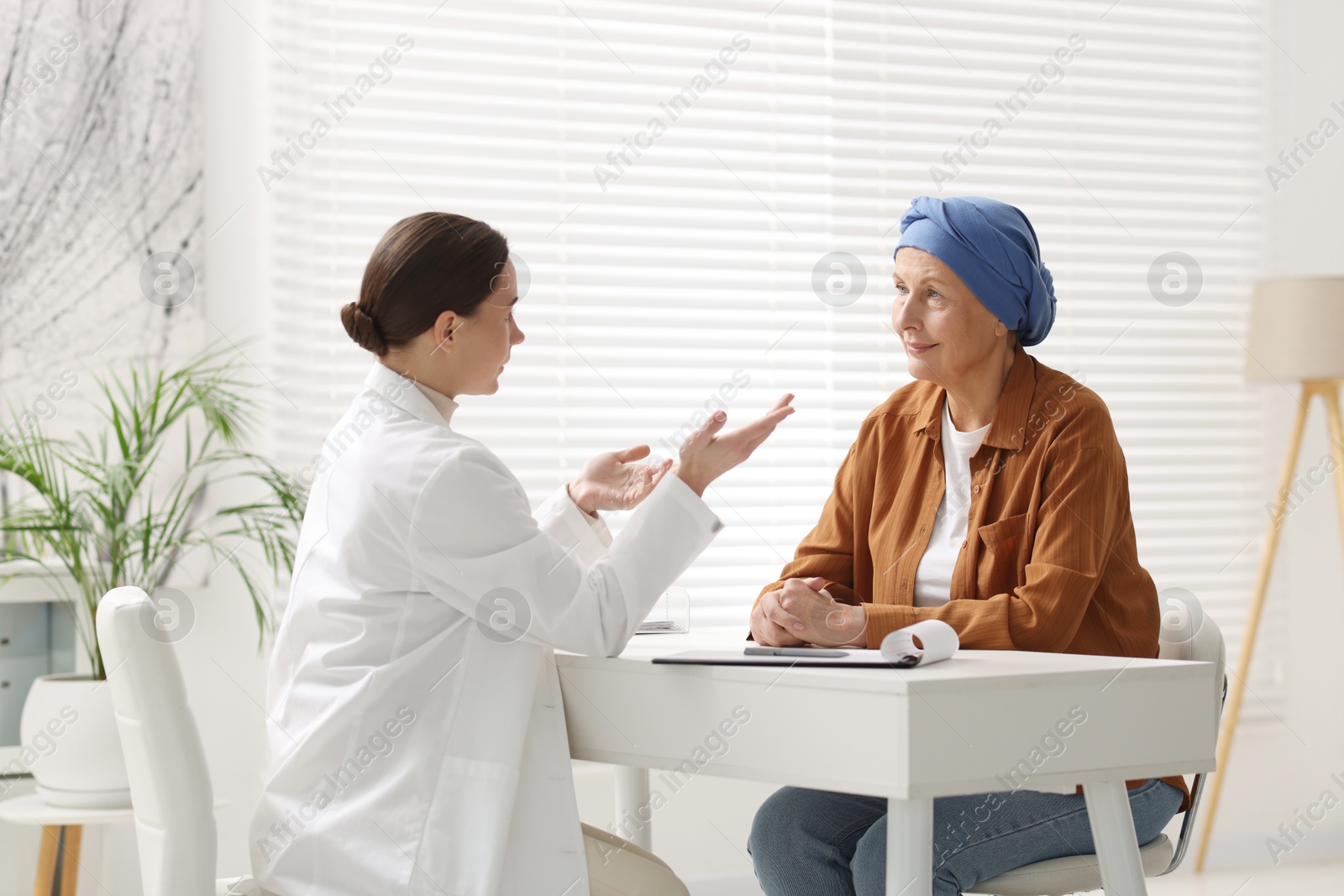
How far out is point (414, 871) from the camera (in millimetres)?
1519

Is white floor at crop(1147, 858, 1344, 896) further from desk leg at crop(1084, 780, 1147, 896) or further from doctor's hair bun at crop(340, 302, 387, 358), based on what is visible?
doctor's hair bun at crop(340, 302, 387, 358)

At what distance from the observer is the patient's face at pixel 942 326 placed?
2.04 m

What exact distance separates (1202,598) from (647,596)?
282cm

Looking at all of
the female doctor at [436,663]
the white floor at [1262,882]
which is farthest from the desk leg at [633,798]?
the white floor at [1262,882]

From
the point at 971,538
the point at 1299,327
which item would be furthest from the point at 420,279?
the point at 1299,327

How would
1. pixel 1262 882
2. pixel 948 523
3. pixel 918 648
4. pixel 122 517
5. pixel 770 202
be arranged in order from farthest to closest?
1. pixel 1262 882
2. pixel 770 202
3. pixel 122 517
4. pixel 948 523
5. pixel 918 648

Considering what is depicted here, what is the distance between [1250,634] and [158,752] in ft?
10.3

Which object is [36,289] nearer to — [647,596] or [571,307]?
[571,307]

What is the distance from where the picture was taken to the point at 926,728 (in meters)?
1.31

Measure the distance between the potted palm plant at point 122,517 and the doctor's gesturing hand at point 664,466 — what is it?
35.0 inches

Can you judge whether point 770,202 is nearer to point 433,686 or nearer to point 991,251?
point 991,251

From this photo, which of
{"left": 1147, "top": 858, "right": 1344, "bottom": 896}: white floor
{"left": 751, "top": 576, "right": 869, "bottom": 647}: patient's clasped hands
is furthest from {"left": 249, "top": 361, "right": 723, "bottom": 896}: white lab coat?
{"left": 1147, "top": 858, "right": 1344, "bottom": 896}: white floor

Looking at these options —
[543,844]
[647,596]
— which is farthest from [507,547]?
[543,844]

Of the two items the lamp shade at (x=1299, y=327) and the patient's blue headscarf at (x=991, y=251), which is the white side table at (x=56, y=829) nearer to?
the patient's blue headscarf at (x=991, y=251)
